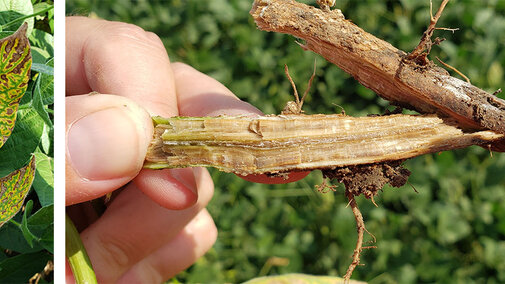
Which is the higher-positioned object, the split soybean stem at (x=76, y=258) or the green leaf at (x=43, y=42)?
the green leaf at (x=43, y=42)

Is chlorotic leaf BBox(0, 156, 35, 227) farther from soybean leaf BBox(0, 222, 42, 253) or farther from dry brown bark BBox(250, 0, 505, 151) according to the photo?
dry brown bark BBox(250, 0, 505, 151)

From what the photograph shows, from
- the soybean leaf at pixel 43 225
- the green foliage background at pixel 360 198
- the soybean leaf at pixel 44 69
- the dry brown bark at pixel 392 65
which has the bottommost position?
the green foliage background at pixel 360 198

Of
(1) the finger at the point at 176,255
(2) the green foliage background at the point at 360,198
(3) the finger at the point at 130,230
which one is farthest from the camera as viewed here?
(2) the green foliage background at the point at 360,198

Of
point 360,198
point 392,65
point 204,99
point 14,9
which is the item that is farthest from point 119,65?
point 360,198

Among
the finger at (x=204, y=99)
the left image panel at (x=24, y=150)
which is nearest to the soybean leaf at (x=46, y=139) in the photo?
the left image panel at (x=24, y=150)

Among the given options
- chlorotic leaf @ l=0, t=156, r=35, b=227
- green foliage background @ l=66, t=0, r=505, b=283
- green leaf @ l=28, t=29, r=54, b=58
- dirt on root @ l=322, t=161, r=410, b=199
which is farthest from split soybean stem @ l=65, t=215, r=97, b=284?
green foliage background @ l=66, t=0, r=505, b=283

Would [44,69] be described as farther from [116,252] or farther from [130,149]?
[116,252]

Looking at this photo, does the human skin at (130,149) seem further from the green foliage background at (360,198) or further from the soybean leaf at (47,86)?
the green foliage background at (360,198)

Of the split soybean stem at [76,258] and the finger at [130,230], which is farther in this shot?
the finger at [130,230]
